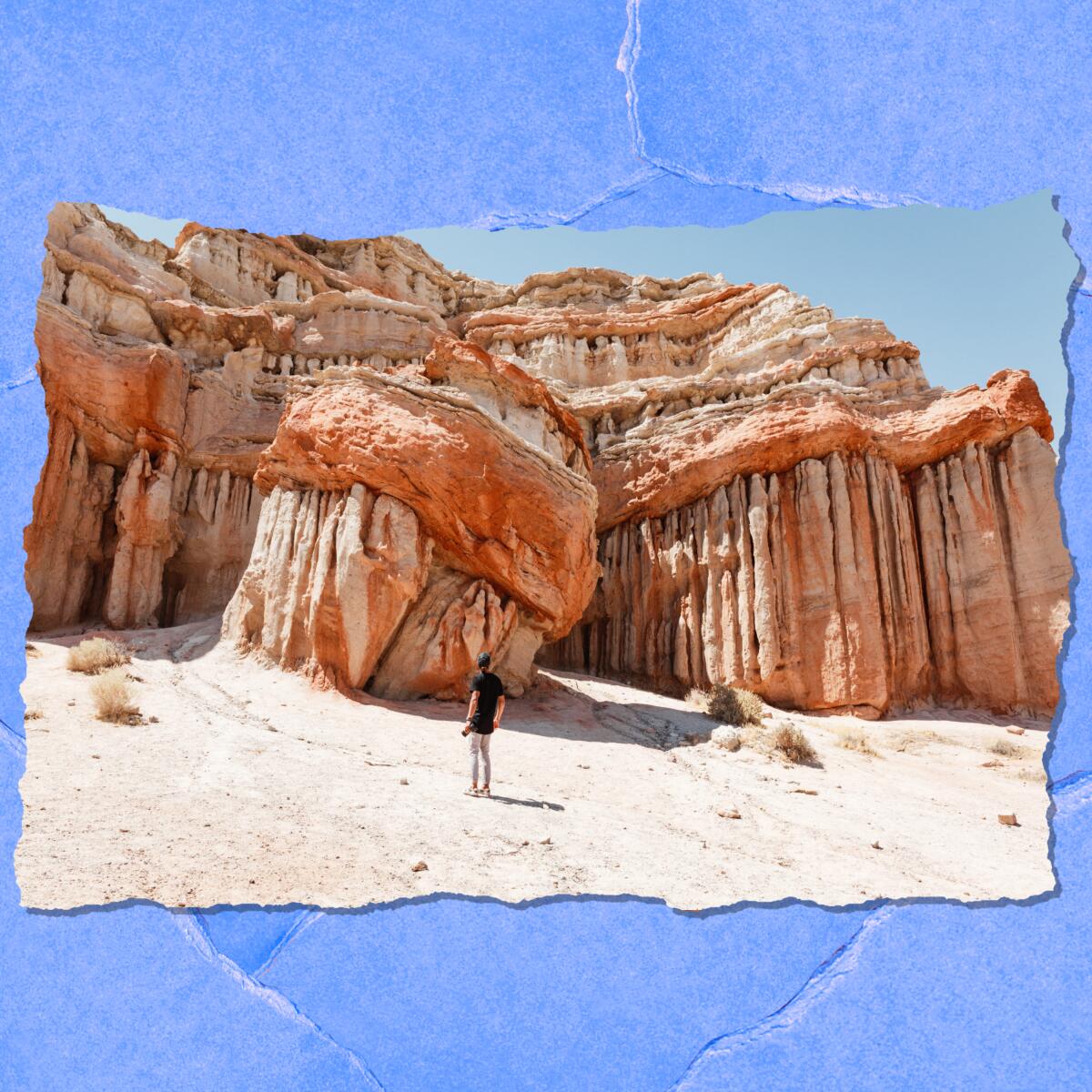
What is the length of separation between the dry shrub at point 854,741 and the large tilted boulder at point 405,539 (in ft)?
15.9

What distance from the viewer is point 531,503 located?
10625 mm

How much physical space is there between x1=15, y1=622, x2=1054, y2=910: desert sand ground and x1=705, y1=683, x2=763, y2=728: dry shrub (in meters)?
0.94

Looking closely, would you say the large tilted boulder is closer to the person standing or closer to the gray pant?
the person standing

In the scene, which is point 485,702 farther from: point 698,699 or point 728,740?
point 698,699

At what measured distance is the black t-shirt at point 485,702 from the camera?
19.3 feet

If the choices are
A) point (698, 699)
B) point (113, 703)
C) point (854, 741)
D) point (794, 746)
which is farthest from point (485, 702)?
point (698, 699)

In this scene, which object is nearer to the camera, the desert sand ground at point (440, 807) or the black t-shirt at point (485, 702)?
the desert sand ground at point (440, 807)

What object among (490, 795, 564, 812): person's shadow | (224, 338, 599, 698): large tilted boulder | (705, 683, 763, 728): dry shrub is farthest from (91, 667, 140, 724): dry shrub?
(705, 683, 763, 728): dry shrub

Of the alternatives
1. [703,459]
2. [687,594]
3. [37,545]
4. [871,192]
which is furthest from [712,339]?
[871,192]

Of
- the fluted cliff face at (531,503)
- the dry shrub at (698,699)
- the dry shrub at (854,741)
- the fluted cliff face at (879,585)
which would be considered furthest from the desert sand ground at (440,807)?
the fluted cliff face at (879,585)

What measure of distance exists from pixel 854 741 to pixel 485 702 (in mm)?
7344

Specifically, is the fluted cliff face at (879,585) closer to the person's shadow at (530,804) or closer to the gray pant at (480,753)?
the person's shadow at (530,804)

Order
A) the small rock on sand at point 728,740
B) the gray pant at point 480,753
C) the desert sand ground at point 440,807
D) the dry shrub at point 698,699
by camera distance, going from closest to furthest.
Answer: the desert sand ground at point 440,807 → the gray pant at point 480,753 → the small rock on sand at point 728,740 → the dry shrub at point 698,699

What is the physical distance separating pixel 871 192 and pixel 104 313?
20009 millimetres
